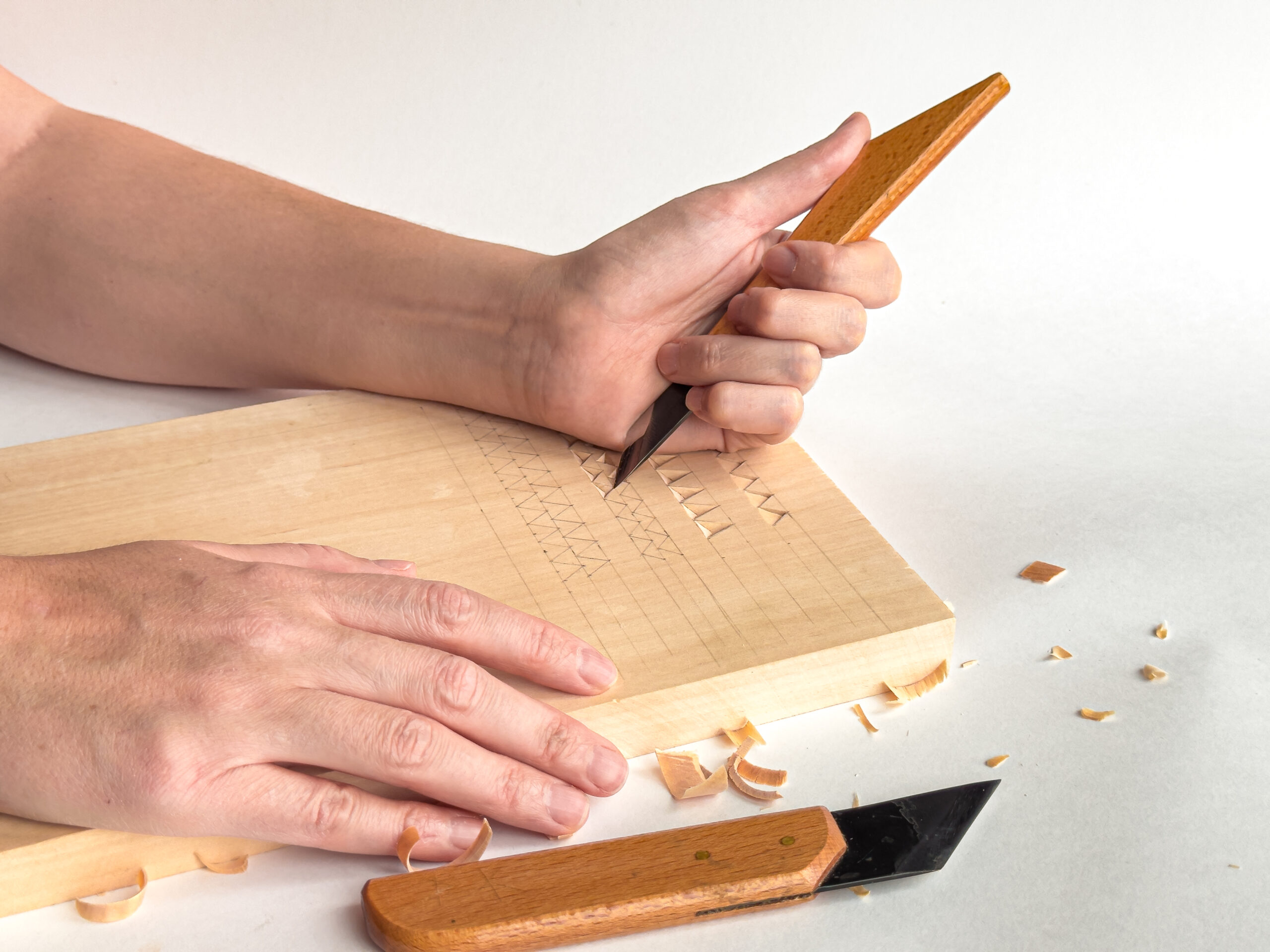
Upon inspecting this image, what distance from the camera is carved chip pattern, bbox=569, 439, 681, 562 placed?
119cm

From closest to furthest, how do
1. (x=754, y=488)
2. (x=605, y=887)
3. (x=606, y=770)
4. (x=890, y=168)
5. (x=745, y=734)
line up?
(x=605, y=887) < (x=606, y=770) < (x=745, y=734) < (x=890, y=168) < (x=754, y=488)

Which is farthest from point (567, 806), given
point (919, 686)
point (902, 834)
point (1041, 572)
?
point (1041, 572)

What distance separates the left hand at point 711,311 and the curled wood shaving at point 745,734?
1.19 ft

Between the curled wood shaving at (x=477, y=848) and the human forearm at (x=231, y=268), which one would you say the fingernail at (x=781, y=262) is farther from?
the curled wood shaving at (x=477, y=848)

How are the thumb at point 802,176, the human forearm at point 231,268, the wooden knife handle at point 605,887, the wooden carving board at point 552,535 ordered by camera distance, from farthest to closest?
the human forearm at point 231,268 → the thumb at point 802,176 → the wooden carving board at point 552,535 → the wooden knife handle at point 605,887

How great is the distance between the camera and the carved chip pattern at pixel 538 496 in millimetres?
1174

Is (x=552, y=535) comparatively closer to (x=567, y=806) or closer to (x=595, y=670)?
(x=595, y=670)

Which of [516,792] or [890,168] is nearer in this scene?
[516,792]

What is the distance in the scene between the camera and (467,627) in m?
0.95

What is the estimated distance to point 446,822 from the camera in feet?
2.94

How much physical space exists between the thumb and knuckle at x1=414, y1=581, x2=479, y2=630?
1.88ft

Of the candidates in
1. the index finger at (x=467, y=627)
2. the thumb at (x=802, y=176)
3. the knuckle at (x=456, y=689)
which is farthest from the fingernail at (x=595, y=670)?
the thumb at (x=802, y=176)

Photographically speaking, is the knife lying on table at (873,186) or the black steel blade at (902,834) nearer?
the black steel blade at (902,834)

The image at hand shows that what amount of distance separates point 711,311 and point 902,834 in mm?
682
